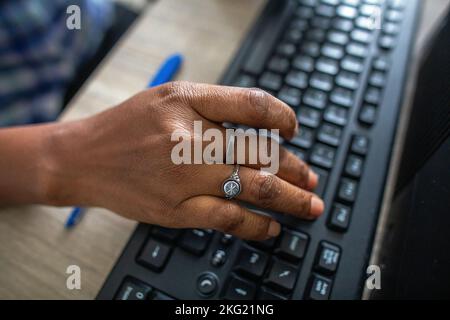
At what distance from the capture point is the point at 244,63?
18.1 inches

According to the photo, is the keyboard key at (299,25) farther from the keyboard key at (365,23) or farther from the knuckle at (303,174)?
the knuckle at (303,174)

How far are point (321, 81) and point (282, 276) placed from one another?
0.24 m

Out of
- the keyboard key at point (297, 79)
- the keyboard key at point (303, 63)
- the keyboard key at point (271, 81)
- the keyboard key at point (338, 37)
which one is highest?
the keyboard key at point (338, 37)

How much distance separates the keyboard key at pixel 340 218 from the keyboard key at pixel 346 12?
0.27 metres

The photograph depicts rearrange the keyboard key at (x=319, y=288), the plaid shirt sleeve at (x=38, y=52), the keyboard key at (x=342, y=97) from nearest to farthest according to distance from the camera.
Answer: the keyboard key at (x=319, y=288) < the keyboard key at (x=342, y=97) < the plaid shirt sleeve at (x=38, y=52)

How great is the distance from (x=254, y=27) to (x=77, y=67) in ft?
1.51

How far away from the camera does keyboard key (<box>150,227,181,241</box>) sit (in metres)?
0.36

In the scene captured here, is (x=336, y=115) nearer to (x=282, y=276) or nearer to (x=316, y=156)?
(x=316, y=156)

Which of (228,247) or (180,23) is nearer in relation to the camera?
(228,247)

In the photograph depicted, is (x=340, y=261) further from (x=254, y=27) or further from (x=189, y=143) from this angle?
(x=254, y=27)

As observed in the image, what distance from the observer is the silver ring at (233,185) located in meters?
0.34

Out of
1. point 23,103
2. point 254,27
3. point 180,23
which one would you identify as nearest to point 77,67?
point 23,103

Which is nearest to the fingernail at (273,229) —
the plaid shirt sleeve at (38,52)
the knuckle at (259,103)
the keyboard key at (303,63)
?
the knuckle at (259,103)

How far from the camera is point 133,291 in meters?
0.33
